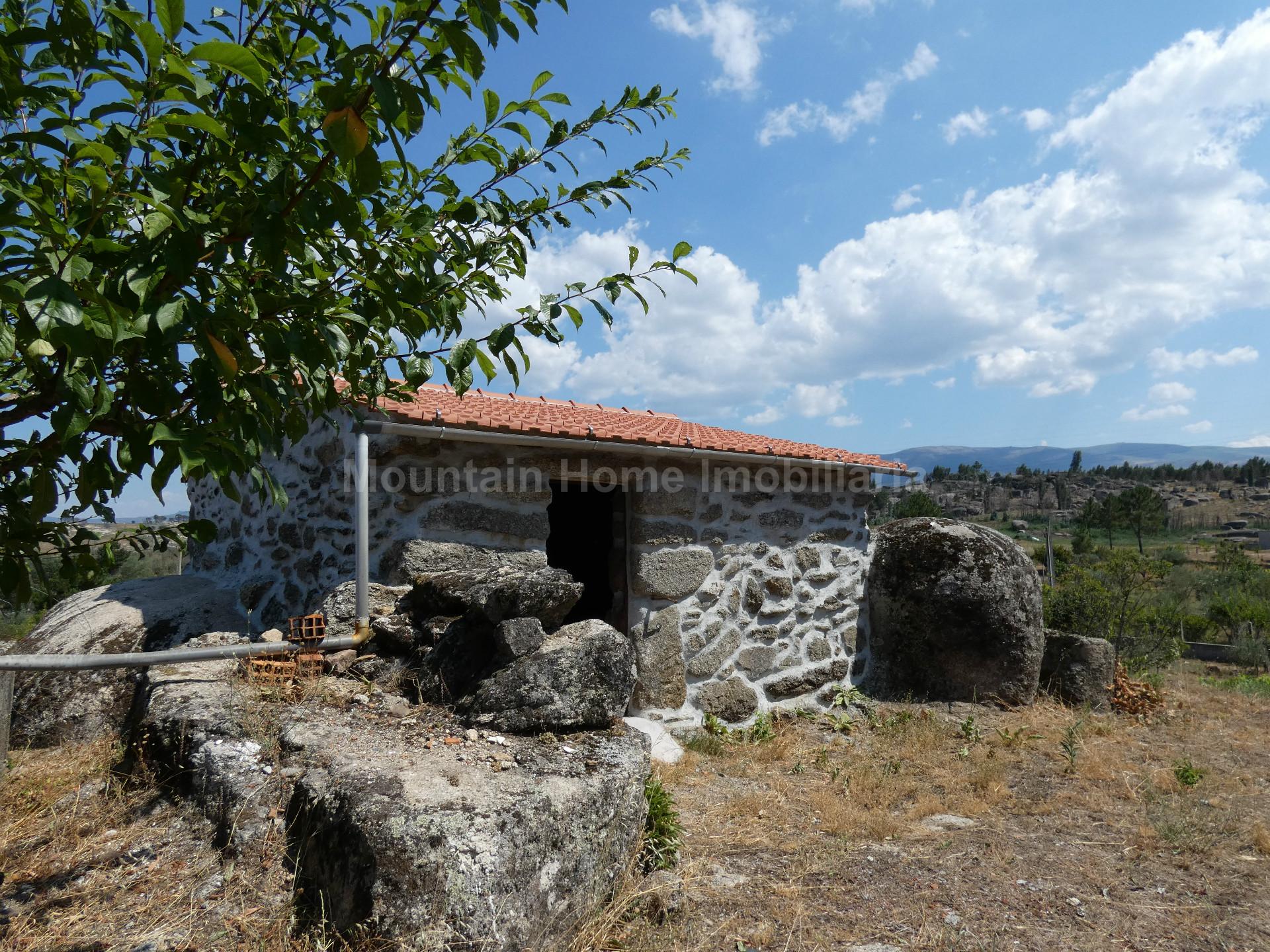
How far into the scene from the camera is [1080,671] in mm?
7547

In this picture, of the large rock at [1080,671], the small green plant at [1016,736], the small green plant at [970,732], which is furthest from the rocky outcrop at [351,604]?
the large rock at [1080,671]

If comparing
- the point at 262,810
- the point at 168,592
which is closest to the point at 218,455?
the point at 262,810

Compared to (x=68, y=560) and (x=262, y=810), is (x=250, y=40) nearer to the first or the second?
(x=68, y=560)

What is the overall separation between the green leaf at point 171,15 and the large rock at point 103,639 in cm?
446

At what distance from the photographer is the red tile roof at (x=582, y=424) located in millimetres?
5141

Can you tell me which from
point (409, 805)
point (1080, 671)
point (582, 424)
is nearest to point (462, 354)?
point (409, 805)

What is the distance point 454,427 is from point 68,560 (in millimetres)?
3048

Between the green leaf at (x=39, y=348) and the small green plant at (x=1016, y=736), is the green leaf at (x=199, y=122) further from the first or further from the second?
the small green plant at (x=1016, y=736)

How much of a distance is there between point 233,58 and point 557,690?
9.56ft

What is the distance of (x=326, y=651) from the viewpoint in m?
4.54

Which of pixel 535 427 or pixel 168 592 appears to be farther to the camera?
pixel 168 592

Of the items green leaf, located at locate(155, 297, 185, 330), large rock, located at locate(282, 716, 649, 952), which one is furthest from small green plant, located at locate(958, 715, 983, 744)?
green leaf, located at locate(155, 297, 185, 330)

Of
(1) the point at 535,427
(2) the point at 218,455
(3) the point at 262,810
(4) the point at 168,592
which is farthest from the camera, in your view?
(4) the point at 168,592

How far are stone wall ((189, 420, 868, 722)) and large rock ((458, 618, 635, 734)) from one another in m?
1.77
